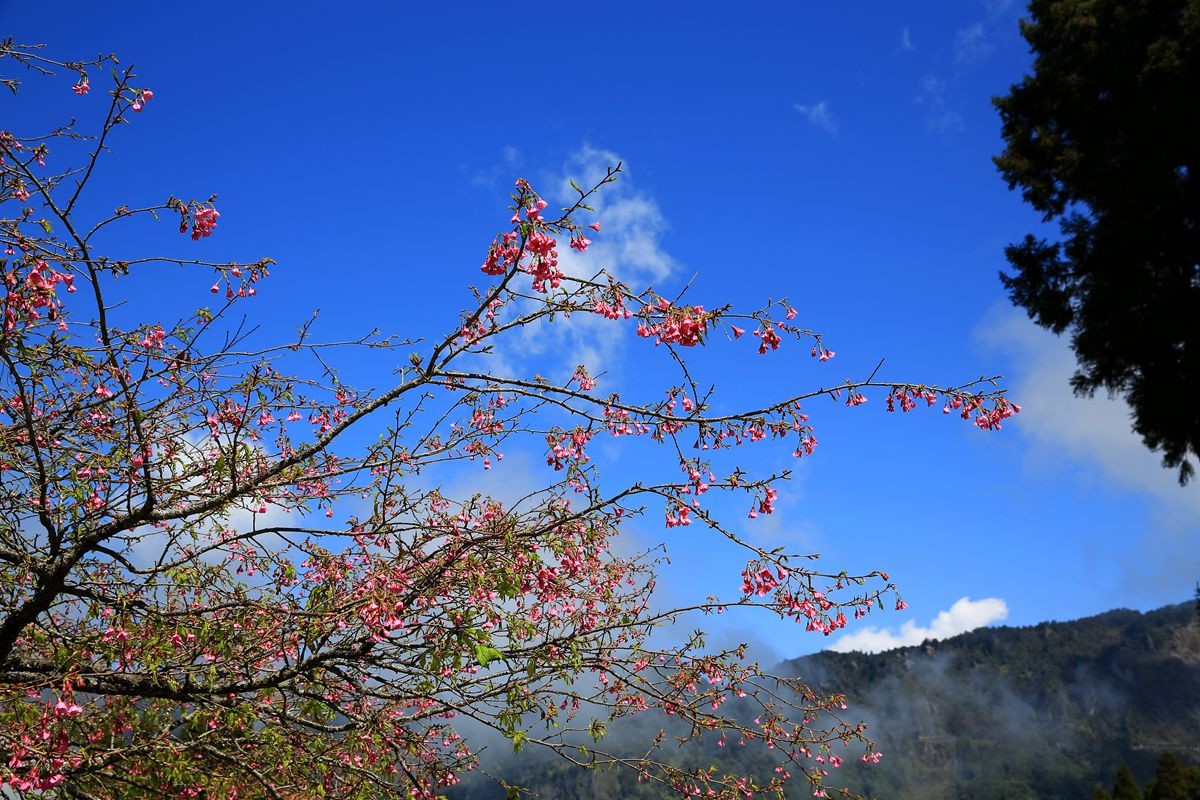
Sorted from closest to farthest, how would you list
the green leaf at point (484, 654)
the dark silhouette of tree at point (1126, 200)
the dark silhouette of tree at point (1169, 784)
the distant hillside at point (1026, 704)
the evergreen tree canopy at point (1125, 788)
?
1. the green leaf at point (484, 654)
2. the dark silhouette of tree at point (1126, 200)
3. the dark silhouette of tree at point (1169, 784)
4. the evergreen tree canopy at point (1125, 788)
5. the distant hillside at point (1026, 704)

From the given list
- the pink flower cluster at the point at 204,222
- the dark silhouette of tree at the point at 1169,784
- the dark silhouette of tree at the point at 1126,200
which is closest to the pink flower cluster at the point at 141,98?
the pink flower cluster at the point at 204,222

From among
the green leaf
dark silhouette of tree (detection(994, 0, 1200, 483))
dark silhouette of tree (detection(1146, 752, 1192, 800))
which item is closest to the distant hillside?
dark silhouette of tree (detection(1146, 752, 1192, 800))

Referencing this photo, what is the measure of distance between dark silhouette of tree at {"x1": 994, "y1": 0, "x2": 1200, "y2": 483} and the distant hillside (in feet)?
465

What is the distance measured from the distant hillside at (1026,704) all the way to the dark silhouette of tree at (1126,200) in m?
142

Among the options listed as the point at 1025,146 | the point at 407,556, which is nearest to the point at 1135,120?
the point at 1025,146

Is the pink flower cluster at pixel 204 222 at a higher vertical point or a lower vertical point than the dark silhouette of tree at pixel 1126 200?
lower

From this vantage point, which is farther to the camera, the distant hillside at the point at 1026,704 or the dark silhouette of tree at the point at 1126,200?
the distant hillside at the point at 1026,704

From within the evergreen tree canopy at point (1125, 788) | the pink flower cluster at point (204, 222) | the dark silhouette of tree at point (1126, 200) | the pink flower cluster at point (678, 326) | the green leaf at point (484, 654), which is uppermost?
the dark silhouette of tree at point (1126, 200)

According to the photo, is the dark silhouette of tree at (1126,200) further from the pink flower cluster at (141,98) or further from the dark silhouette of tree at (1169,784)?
the dark silhouette of tree at (1169,784)

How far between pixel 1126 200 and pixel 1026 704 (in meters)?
195

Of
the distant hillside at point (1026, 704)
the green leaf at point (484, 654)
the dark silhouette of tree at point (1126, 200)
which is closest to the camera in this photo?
the green leaf at point (484, 654)

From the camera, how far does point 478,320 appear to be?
12.2ft

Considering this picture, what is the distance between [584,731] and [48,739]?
250 centimetres

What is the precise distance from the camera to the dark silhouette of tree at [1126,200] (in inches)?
446
